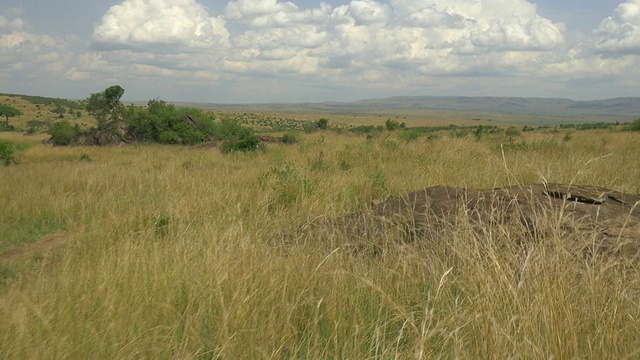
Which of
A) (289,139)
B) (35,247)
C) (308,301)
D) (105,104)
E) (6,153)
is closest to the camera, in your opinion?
(308,301)

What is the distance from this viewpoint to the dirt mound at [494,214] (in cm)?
397

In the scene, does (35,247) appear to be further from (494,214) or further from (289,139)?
(289,139)

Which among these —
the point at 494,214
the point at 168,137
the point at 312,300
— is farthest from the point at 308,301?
the point at 168,137

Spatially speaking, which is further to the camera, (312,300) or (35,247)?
(35,247)

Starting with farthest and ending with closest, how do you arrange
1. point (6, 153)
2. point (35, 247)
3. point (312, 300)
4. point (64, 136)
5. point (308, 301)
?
point (64, 136)
point (6, 153)
point (35, 247)
point (312, 300)
point (308, 301)

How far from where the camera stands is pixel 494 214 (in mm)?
4539

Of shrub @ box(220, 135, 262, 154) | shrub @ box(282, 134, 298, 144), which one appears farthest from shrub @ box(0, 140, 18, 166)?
shrub @ box(282, 134, 298, 144)

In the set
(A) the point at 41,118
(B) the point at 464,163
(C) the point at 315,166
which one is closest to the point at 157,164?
(C) the point at 315,166

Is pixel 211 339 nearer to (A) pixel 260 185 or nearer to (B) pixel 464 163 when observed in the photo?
(A) pixel 260 185

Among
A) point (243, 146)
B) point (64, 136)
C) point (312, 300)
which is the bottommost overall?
point (64, 136)

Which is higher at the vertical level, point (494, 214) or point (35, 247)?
point (494, 214)

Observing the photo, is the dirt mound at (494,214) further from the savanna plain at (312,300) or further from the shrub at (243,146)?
the shrub at (243,146)

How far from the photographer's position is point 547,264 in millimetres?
2564

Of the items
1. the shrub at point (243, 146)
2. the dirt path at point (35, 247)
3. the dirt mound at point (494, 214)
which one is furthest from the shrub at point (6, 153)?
the dirt mound at point (494, 214)
